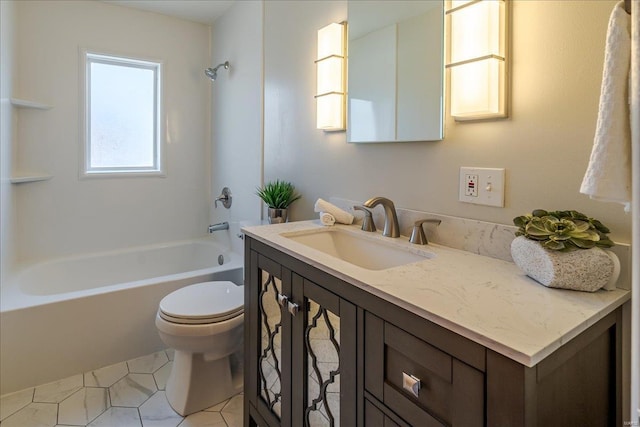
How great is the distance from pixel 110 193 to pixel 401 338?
9.41ft

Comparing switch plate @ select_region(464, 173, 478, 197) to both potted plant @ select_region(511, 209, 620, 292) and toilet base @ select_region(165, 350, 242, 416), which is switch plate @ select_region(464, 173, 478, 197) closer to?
potted plant @ select_region(511, 209, 620, 292)

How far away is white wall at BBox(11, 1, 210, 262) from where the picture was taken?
2.61 metres

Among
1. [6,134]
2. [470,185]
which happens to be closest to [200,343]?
[470,185]

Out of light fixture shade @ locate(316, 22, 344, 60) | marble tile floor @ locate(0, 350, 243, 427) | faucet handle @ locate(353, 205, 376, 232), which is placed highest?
light fixture shade @ locate(316, 22, 344, 60)

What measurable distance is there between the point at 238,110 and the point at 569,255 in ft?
7.94

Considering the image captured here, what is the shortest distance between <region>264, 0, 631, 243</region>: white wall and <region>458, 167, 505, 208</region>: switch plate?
0.02m

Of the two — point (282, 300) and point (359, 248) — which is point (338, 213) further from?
point (282, 300)

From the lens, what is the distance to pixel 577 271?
79 centimetres

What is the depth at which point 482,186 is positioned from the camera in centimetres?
115

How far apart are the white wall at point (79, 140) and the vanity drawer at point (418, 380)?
2.74 meters

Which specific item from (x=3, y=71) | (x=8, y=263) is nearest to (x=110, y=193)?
(x=8, y=263)

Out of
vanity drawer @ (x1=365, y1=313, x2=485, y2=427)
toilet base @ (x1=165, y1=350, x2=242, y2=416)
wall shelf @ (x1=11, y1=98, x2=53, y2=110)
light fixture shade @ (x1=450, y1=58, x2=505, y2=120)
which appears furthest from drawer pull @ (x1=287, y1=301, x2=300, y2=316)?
wall shelf @ (x1=11, y1=98, x2=53, y2=110)

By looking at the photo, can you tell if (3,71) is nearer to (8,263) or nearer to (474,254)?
(8,263)

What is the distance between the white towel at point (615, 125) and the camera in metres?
0.59
